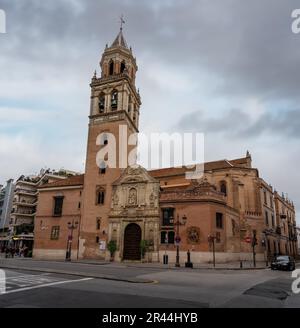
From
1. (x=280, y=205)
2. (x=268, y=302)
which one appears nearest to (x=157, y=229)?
(x=268, y=302)

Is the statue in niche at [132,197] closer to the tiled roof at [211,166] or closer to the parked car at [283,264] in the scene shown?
the tiled roof at [211,166]

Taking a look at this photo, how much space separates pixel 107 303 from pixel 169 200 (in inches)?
1169

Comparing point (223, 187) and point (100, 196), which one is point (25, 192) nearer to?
point (100, 196)

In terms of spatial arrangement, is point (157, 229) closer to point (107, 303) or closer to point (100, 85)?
point (100, 85)

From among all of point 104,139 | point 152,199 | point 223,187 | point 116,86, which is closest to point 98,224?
point 152,199

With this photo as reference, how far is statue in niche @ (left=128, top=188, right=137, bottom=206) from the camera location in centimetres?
4078

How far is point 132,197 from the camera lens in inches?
1619

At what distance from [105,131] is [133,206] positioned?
1263 centimetres

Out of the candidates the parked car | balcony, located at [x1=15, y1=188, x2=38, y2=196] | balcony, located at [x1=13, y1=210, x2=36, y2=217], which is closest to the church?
the parked car

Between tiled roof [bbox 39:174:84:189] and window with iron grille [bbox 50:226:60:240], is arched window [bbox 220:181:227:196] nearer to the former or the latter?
tiled roof [bbox 39:174:84:189]

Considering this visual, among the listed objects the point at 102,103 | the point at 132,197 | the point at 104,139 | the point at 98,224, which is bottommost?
the point at 98,224

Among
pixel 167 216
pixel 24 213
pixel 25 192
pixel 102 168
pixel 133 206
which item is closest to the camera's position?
pixel 167 216

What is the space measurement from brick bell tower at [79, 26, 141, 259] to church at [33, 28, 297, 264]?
5.5 inches

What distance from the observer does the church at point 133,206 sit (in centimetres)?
3734
